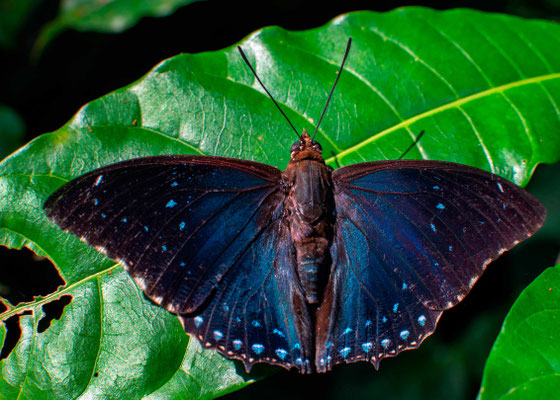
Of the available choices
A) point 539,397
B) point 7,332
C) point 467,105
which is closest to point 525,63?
point 467,105

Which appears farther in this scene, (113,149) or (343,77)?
(343,77)

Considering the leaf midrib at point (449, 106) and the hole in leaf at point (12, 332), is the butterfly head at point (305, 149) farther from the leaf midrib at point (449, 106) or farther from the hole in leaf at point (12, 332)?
the hole in leaf at point (12, 332)

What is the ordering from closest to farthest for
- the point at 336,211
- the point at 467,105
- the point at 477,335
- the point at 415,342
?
the point at 415,342 < the point at 336,211 < the point at 467,105 < the point at 477,335

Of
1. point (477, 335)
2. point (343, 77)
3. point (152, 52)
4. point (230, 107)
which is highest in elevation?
point (152, 52)

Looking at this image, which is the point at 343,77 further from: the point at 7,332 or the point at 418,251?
the point at 7,332

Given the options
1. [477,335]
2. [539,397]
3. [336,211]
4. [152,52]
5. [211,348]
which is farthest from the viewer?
[477,335]

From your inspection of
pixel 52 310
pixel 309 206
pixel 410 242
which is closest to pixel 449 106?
pixel 410 242

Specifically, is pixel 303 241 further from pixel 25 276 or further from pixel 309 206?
pixel 25 276
